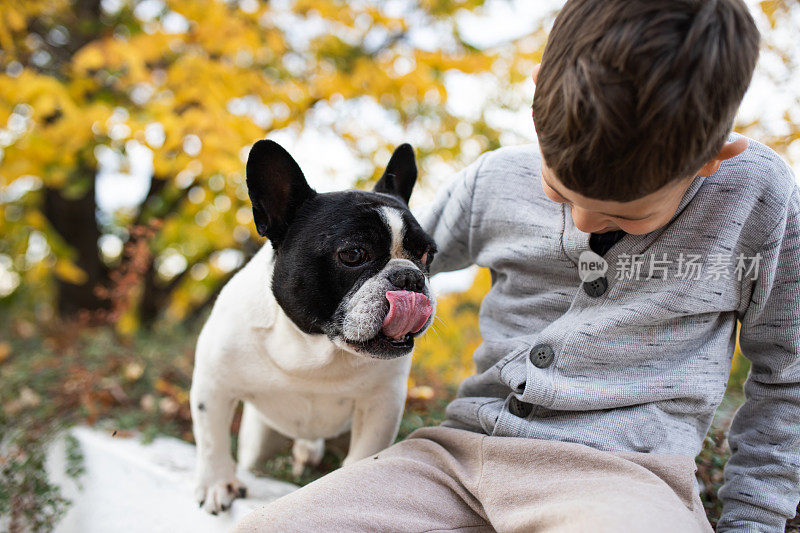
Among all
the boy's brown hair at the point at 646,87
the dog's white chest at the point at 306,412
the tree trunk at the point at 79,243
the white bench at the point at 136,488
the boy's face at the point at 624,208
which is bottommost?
the tree trunk at the point at 79,243

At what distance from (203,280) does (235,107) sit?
1698mm

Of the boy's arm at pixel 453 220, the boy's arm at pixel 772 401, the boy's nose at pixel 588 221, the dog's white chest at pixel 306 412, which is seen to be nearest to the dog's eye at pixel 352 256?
the boy's arm at pixel 453 220

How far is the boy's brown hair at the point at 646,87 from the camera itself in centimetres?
101

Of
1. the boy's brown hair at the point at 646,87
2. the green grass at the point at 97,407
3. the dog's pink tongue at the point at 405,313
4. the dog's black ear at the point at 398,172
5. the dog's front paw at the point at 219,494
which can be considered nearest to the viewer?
the boy's brown hair at the point at 646,87

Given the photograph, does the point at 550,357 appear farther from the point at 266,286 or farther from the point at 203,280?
the point at 203,280

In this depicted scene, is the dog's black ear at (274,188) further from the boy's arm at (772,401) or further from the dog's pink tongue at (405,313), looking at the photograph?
the boy's arm at (772,401)

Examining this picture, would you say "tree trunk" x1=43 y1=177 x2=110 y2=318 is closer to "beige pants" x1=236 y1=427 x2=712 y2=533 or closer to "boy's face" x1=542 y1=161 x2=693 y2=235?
"beige pants" x1=236 y1=427 x2=712 y2=533

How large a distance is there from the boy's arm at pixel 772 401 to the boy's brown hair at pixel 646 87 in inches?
14.0

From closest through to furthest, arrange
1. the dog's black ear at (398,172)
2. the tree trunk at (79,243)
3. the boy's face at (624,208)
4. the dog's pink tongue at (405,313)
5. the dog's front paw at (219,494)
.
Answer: the boy's face at (624,208) < the dog's pink tongue at (405,313) < the dog's front paw at (219,494) < the dog's black ear at (398,172) < the tree trunk at (79,243)

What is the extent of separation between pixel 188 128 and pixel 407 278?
5.19 ft

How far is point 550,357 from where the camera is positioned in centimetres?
137

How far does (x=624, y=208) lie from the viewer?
45.3 inches

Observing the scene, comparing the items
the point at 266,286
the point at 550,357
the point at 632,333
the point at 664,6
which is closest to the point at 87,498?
the point at 266,286

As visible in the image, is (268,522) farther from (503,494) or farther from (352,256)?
(352,256)
